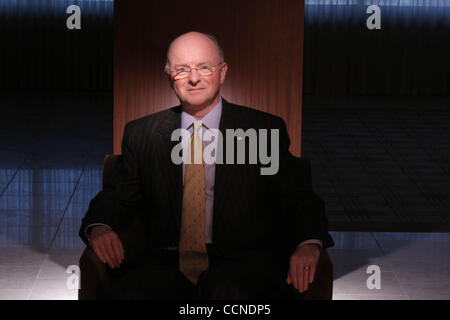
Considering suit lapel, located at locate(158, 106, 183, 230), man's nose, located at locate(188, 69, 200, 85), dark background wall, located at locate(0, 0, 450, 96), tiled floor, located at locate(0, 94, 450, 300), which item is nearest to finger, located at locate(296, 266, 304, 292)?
suit lapel, located at locate(158, 106, 183, 230)

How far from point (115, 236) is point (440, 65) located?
35.3 ft

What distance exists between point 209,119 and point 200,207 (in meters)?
0.32

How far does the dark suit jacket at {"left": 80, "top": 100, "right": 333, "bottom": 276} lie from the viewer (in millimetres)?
2732

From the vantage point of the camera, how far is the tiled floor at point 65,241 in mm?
4102

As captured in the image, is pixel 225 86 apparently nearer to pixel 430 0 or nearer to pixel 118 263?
pixel 118 263

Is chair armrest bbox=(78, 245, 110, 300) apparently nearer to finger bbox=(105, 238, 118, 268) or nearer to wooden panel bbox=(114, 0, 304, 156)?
finger bbox=(105, 238, 118, 268)

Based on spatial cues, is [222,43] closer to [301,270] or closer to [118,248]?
[118,248]

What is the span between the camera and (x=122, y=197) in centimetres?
280

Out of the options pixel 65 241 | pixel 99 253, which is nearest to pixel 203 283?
pixel 99 253

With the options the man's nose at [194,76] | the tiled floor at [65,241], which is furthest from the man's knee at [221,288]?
the tiled floor at [65,241]

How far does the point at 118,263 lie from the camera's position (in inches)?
105

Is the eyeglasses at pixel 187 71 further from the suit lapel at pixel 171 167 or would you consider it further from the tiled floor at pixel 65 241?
the tiled floor at pixel 65 241

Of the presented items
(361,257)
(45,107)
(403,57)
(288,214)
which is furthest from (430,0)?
(288,214)

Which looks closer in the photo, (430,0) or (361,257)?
(361,257)
